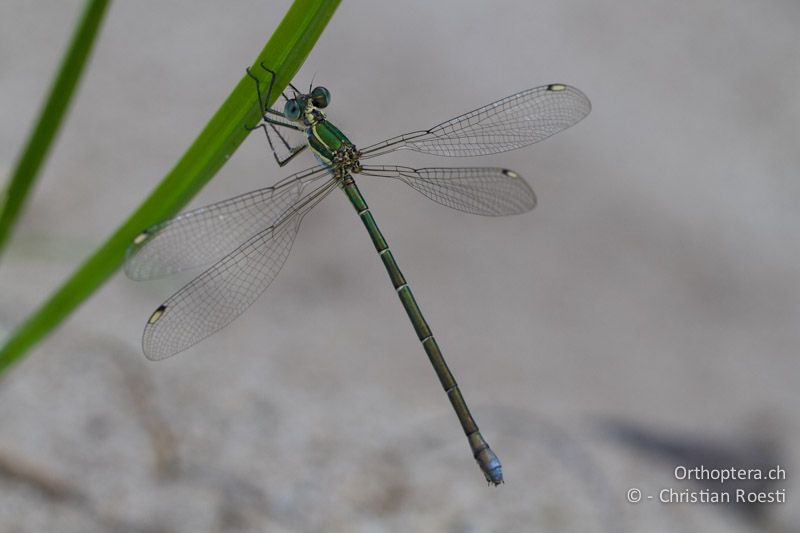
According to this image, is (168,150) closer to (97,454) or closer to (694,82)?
(97,454)

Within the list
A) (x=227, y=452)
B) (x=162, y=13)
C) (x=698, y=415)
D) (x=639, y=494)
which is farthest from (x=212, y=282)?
(x=162, y=13)

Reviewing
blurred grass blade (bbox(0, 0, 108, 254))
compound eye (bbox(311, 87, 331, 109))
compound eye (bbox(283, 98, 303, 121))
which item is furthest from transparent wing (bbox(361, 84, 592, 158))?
blurred grass blade (bbox(0, 0, 108, 254))

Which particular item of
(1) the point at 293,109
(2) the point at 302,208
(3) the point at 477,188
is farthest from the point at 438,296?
(1) the point at 293,109

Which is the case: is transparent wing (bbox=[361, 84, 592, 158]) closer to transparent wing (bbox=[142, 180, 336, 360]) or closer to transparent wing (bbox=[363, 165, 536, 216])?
transparent wing (bbox=[363, 165, 536, 216])

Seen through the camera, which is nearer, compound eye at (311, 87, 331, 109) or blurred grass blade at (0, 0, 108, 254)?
blurred grass blade at (0, 0, 108, 254)

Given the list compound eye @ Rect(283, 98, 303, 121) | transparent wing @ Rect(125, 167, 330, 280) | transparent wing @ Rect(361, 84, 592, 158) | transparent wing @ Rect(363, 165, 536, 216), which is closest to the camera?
transparent wing @ Rect(125, 167, 330, 280)

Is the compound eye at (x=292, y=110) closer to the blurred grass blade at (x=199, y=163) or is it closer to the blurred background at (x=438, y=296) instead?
the blurred grass blade at (x=199, y=163)
